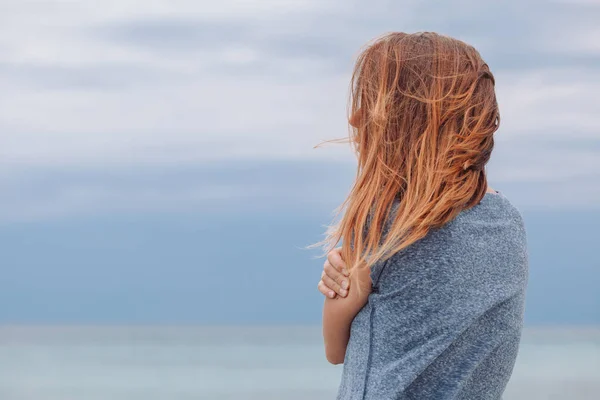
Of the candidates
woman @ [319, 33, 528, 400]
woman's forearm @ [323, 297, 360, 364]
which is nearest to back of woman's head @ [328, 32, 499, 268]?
woman @ [319, 33, 528, 400]

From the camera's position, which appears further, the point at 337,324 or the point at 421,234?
the point at 337,324

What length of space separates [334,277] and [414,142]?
325mm

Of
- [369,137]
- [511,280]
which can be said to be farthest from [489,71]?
[511,280]

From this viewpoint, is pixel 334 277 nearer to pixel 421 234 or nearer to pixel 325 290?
pixel 325 290

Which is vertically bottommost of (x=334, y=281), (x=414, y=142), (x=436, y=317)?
(x=436, y=317)

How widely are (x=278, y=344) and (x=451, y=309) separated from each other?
34.3 meters

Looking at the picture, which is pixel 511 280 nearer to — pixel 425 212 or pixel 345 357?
pixel 425 212

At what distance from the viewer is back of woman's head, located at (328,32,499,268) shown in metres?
1.63

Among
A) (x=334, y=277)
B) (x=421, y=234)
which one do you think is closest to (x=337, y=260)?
(x=334, y=277)

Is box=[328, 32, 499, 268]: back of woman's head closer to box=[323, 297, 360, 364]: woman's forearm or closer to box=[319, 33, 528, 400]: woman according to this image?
box=[319, 33, 528, 400]: woman

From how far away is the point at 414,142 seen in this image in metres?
Result: 1.65

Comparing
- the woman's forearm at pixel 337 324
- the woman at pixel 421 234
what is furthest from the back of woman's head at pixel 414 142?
the woman's forearm at pixel 337 324

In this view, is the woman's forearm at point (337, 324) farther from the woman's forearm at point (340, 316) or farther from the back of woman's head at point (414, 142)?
the back of woman's head at point (414, 142)

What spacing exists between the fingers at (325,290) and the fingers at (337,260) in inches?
1.9
